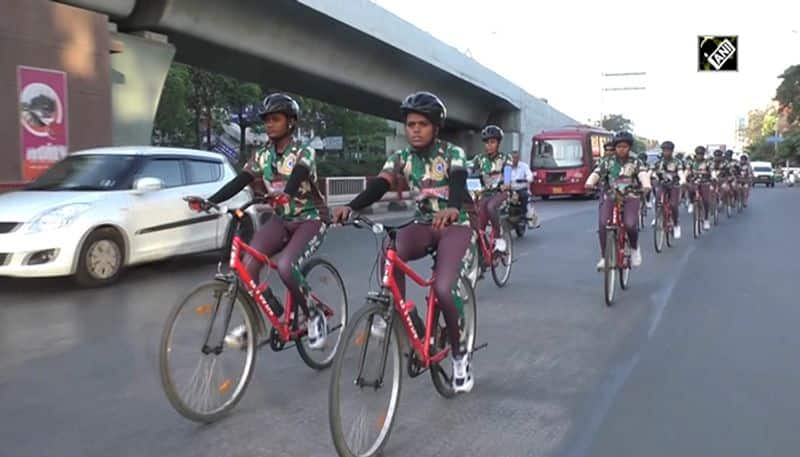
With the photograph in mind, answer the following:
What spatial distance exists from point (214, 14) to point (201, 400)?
16215 millimetres

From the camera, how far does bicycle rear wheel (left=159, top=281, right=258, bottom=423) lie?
418cm

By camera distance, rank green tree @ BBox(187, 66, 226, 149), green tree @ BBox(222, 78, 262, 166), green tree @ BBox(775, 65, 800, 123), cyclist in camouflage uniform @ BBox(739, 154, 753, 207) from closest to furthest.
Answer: cyclist in camouflage uniform @ BBox(739, 154, 753, 207)
green tree @ BBox(187, 66, 226, 149)
green tree @ BBox(222, 78, 262, 166)
green tree @ BBox(775, 65, 800, 123)

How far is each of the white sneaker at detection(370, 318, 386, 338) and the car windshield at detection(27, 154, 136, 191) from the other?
253 inches

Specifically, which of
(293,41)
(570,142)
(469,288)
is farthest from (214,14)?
(570,142)

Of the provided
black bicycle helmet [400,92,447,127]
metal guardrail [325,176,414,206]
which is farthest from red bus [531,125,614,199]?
black bicycle helmet [400,92,447,127]

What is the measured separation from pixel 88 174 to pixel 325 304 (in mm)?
5323

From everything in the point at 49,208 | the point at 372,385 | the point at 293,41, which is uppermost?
the point at 293,41

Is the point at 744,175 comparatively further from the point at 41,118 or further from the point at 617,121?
the point at 617,121

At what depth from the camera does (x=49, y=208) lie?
8477mm

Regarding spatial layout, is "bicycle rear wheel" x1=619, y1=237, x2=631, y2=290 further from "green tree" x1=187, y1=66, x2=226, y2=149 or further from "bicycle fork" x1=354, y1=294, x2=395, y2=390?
"green tree" x1=187, y1=66, x2=226, y2=149

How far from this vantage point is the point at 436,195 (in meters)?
4.58

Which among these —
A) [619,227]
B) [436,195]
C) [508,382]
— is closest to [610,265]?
[619,227]

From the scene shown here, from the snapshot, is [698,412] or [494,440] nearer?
[494,440]

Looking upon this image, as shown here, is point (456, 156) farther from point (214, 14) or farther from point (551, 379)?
point (214, 14)
